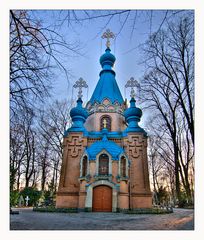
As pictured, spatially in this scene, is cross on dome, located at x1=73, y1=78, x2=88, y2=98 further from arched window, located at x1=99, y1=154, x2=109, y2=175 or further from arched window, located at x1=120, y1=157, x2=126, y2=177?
arched window, located at x1=120, y1=157, x2=126, y2=177

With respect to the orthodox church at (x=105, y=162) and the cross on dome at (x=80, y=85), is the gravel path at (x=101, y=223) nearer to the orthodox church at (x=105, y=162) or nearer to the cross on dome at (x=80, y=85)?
the orthodox church at (x=105, y=162)

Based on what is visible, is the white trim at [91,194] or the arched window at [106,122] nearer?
the white trim at [91,194]

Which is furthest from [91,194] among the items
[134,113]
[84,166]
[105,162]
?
[134,113]

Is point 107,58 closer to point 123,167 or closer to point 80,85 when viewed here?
point 80,85

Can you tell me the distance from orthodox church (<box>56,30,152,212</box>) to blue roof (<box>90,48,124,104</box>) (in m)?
0.85

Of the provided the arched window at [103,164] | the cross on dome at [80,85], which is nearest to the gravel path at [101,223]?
the arched window at [103,164]

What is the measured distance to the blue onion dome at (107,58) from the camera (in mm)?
17609

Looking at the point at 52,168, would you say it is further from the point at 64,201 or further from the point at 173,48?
the point at 173,48

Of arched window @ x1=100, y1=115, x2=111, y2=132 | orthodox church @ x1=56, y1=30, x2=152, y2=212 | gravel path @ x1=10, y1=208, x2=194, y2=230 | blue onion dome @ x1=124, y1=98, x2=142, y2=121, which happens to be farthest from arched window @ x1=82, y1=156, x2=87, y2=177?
gravel path @ x1=10, y1=208, x2=194, y2=230

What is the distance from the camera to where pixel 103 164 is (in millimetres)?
12383

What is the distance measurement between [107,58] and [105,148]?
8535 mm

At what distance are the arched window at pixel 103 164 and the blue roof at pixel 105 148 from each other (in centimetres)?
34

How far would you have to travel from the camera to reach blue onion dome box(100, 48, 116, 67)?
57.8 feet
